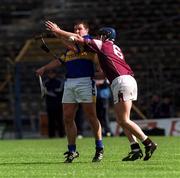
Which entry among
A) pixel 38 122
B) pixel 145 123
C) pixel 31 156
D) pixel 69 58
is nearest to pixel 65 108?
pixel 69 58

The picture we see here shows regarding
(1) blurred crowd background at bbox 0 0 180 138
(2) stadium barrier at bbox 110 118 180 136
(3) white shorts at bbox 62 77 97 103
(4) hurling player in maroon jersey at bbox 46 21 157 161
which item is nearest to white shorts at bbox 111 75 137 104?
(4) hurling player in maroon jersey at bbox 46 21 157 161

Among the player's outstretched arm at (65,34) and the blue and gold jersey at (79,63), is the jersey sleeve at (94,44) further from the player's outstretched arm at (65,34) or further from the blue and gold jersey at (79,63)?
the blue and gold jersey at (79,63)

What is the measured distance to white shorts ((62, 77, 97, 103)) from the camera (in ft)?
42.7

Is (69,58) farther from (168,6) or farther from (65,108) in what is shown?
(168,6)

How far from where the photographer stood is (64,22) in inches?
1371

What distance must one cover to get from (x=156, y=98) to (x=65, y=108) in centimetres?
1423

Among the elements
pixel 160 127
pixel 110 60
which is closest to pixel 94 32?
pixel 160 127

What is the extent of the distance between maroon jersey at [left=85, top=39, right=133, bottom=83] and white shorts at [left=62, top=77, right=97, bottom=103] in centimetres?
44

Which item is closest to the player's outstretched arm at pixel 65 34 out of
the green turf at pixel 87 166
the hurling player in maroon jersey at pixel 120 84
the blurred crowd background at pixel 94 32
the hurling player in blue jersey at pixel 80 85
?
the hurling player in maroon jersey at pixel 120 84

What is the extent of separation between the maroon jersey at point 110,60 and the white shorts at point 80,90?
17.3 inches

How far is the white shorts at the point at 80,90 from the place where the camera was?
13008mm

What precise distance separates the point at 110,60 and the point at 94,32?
562 inches

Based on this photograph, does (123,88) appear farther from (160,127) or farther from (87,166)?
(160,127)

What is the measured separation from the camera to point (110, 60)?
41.4 feet
